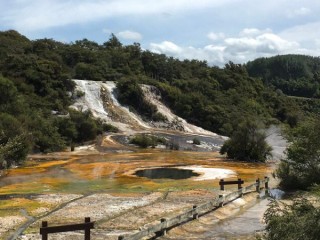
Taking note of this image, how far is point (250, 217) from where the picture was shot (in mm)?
20953

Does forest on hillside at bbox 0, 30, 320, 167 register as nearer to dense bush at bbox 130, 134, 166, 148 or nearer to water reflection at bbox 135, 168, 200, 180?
dense bush at bbox 130, 134, 166, 148

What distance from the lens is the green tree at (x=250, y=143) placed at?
52656mm

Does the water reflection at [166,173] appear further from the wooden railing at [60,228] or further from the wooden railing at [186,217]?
the wooden railing at [60,228]

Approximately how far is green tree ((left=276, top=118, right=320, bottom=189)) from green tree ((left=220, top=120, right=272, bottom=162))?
75.8 ft

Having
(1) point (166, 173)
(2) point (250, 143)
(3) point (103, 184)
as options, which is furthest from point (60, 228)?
(2) point (250, 143)

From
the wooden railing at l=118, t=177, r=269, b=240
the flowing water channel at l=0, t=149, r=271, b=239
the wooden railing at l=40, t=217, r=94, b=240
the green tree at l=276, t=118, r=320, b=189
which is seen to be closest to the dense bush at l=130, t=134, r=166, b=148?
the flowing water channel at l=0, t=149, r=271, b=239

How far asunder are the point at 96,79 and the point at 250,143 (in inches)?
2308

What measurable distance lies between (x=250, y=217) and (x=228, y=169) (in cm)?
2242

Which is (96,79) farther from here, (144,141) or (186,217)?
(186,217)

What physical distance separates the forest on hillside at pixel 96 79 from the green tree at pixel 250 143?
274 cm

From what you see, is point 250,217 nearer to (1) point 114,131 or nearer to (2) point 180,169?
(2) point 180,169

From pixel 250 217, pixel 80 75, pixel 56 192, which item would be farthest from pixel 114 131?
pixel 250 217

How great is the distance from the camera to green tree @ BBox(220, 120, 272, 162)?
173 ft

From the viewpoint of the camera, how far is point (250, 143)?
53.2 metres
